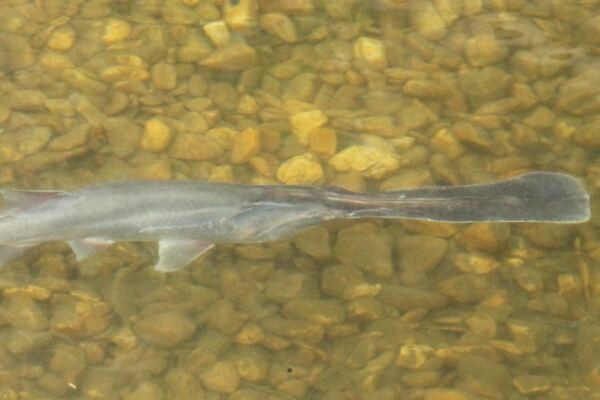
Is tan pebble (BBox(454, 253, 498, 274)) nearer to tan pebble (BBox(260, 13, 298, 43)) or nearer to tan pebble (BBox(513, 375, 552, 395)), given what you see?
tan pebble (BBox(513, 375, 552, 395))

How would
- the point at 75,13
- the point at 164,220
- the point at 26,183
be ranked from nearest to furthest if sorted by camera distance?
the point at 164,220, the point at 26,183, the point at 75,13

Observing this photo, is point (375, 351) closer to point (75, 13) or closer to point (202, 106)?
point (202, 106)

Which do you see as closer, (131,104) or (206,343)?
(206,343)

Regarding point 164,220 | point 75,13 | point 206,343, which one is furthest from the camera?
point 75,13

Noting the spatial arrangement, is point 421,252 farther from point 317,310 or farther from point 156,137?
point 156,137

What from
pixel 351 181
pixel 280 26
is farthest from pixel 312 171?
pixel 280 26

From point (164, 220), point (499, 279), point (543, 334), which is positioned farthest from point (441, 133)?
point (164, 220)
